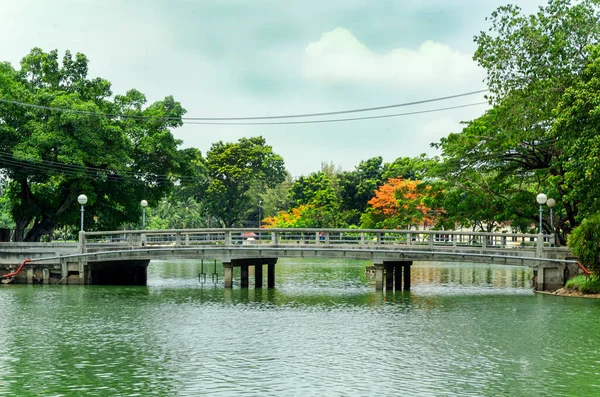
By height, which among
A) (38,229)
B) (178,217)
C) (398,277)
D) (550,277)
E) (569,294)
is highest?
(178,217)

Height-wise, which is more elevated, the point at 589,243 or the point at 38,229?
the point at 38,229

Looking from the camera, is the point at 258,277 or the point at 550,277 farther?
the point at 258,277

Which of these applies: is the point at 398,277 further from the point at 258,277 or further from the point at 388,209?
the point at 388,209

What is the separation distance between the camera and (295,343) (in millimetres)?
23703

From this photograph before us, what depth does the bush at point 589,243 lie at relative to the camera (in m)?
32.8

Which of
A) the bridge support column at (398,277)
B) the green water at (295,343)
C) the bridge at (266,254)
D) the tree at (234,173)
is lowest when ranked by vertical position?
the green water at (295,343)

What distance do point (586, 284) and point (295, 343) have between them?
16.0 m

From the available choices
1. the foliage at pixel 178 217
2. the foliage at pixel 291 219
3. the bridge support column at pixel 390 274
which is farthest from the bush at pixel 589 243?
the foliage at pixel 178 217

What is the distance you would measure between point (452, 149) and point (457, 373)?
27.2 metres

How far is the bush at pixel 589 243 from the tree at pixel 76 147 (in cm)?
2649

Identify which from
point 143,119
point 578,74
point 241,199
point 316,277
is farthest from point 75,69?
point 241,199

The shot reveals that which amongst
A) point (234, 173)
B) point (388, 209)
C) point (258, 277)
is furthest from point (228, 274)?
point (234, 173)

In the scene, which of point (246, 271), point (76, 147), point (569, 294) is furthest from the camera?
point (76, 147)

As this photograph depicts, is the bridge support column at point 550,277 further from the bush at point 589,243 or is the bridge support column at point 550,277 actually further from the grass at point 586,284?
the bush at point 589,243
